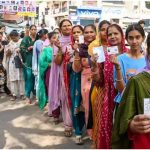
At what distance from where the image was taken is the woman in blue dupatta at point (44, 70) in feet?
20.2

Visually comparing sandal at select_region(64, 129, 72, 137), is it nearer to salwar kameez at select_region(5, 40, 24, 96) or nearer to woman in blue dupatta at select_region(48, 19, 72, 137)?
woman in blue dupatta at select_region(48, 19, 72, 137)

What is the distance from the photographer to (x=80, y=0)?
2302cm

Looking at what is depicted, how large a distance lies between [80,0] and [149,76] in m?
21.5

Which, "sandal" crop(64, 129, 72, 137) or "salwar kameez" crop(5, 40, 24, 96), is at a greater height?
"salwar kameez" crop(5, 40, 24, 96)

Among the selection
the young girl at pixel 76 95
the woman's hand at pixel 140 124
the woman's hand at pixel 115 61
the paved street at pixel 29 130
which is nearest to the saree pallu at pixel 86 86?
the young girl at pixel 76 95

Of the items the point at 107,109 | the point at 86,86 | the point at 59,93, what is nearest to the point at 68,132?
the point at 59,93

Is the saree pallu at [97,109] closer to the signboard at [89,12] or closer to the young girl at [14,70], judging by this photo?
the young girl at [14,70]

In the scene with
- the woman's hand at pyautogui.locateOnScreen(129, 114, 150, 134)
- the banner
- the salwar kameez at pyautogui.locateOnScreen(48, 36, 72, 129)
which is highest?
the banner

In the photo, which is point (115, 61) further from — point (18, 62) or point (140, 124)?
point (18, 62)

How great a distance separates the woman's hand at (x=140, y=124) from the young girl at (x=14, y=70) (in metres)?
5.96

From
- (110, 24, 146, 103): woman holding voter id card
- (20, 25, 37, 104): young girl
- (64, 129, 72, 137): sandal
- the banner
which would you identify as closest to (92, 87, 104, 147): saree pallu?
(110, 24, 146, 103): woman holding voter id card

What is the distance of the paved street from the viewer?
4.61m

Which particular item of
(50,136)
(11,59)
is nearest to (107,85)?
(50,136)

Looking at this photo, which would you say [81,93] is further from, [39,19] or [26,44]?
[39,19]
